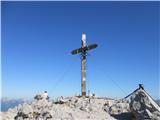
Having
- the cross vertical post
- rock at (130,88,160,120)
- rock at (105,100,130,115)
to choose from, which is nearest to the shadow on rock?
rock at (105,100,130,115)

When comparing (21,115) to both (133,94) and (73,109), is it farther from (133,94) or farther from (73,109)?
(133,94)

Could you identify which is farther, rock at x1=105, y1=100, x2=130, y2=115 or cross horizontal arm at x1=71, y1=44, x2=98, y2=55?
cross horizontal arm at x1=71, y1=44, x2=98, y2=55

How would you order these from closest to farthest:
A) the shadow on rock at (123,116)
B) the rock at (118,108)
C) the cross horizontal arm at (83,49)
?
the shadow on rock at (123,116)
the rock at (118,108)
the cross horizontal arm at (83,49)

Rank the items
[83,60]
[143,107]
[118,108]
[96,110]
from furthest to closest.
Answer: [83,60] → [118,108] → [96,110] → [143,107]

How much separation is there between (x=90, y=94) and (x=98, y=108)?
7.30m

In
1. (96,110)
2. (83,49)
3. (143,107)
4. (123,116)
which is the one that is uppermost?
(83,49)

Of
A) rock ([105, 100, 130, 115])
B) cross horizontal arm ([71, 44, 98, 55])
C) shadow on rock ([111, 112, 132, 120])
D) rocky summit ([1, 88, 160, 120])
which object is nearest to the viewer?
rocky summit ([1, 88, 160, 120])

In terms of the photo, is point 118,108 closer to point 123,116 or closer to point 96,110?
point 123,116

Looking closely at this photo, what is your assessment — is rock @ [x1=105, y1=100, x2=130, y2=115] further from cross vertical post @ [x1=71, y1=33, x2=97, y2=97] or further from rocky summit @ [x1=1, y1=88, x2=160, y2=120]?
cross vertical post @ [x1=71, y1=33, x2=97, y2=97]

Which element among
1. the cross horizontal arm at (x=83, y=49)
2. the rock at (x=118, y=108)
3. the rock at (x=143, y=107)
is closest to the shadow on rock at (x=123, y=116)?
the rock at (x=118, y=108)

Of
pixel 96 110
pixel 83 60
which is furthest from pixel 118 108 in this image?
pixel 83 60

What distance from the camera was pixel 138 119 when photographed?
2216 centimetres

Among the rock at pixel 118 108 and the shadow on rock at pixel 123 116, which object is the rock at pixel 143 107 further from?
the rock at pixel 118 108

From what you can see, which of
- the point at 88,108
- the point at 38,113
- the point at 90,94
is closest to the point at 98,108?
the point at 88,108
